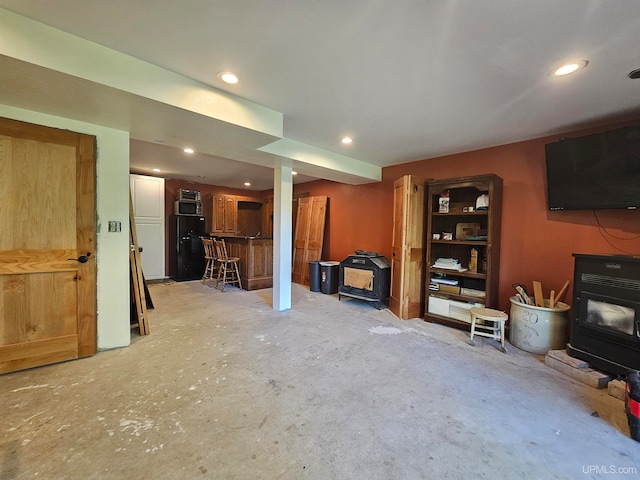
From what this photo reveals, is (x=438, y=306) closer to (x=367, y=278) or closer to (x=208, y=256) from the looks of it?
(x=367, y=278)

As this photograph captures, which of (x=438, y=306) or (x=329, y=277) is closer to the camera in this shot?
(x=438, y=306)

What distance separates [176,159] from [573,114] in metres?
5.56

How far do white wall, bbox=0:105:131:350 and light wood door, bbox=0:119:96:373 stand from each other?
7cm

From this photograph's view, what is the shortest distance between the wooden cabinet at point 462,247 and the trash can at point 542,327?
440 mm

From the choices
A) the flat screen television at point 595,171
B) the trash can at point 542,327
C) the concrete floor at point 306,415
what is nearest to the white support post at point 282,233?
the concrete floor at point 306,415

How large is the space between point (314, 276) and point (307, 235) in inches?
45.6

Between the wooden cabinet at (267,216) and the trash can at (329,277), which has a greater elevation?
the wooden cabinet at (267,216)

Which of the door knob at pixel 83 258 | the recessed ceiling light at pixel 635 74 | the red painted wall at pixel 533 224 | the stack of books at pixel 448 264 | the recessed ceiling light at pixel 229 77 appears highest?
the recessed ceiling light at pixel 229 77

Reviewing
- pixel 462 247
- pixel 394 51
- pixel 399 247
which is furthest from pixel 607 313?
pixel 394 51

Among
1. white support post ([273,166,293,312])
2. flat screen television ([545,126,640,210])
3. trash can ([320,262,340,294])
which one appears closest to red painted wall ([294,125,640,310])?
flat screen television ([545,126,640,210])

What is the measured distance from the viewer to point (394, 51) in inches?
71.4

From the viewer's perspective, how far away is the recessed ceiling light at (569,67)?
1880 mm

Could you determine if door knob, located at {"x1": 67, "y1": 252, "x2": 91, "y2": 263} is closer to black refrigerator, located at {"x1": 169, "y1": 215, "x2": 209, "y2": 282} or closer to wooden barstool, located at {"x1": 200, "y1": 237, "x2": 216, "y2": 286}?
wooden barstool, located at {"x1": 200, "y1": 237, "x2": 216, "y2": 286}

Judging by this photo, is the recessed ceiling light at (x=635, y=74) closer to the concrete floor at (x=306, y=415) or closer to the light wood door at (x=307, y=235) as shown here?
the concrete floor at (x=306, y=415)
